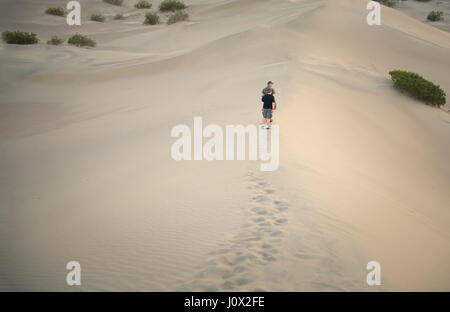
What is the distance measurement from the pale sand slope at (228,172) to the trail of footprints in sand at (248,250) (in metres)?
0.02

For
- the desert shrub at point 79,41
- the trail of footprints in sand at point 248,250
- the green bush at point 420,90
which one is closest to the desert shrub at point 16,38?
the desert shrub at point 79,41

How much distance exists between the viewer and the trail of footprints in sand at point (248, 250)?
3.09 m

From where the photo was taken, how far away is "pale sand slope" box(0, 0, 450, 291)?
3.54m

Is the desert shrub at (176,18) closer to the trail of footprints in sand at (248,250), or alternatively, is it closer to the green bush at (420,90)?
the green bush at (420,90)

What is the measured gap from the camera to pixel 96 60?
1661 cm

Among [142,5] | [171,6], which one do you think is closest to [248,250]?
[171,6]

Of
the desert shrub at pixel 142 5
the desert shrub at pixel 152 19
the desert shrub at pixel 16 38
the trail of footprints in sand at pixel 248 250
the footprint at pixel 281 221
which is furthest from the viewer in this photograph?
the desert shrub at pixel 142 5

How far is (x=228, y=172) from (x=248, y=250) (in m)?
2.31

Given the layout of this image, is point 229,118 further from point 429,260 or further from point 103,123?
point 429,260

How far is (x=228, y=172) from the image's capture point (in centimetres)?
563

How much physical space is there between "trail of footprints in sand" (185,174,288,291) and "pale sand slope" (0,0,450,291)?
0.02m

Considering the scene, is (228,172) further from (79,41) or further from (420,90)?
(79,41)

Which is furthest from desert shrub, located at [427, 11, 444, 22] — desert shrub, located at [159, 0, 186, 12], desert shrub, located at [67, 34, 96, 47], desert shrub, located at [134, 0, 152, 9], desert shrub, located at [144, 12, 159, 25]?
desert shrub, located at [67, 34, 96, 47]

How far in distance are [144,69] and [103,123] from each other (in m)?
6.05
